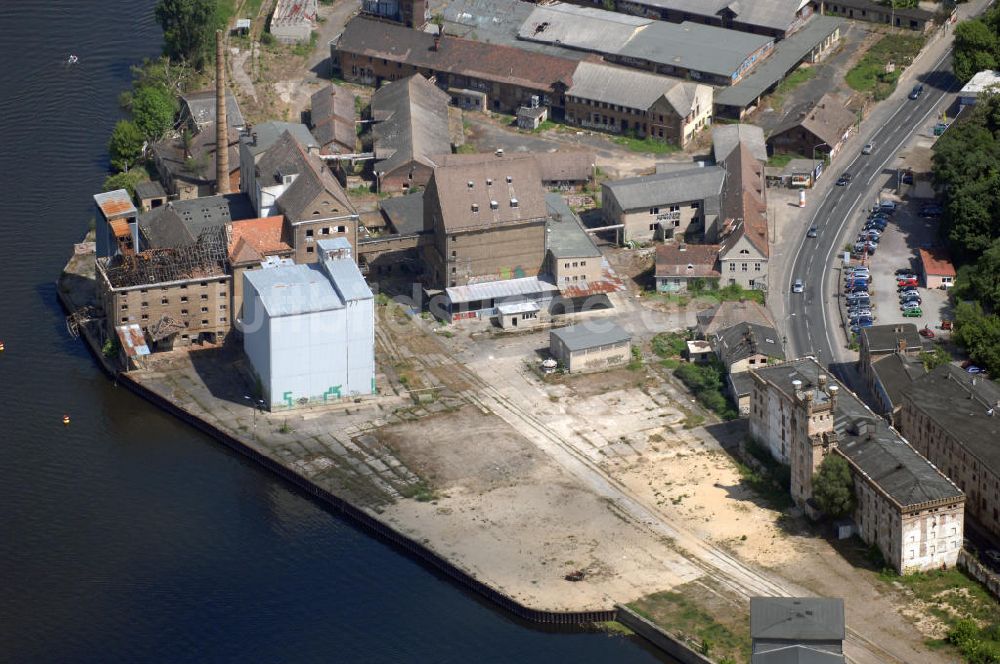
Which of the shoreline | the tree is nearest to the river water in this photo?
the shoreline

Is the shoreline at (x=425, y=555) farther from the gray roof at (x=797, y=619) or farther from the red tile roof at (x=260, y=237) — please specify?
the red tile roof at (x=260, y=237)

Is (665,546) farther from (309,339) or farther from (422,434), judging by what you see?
(309,339)

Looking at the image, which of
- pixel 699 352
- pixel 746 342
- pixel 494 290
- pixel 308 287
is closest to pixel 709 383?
A: pixel 746 342

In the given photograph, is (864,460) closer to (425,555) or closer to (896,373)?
(896,373)

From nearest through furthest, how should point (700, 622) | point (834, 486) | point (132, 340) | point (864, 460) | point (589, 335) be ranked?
point (700, 622)
point (834, 486)
point (864, 460)
point (132, 340)
point (589, 335)

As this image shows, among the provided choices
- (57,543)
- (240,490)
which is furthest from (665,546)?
(57,543)
